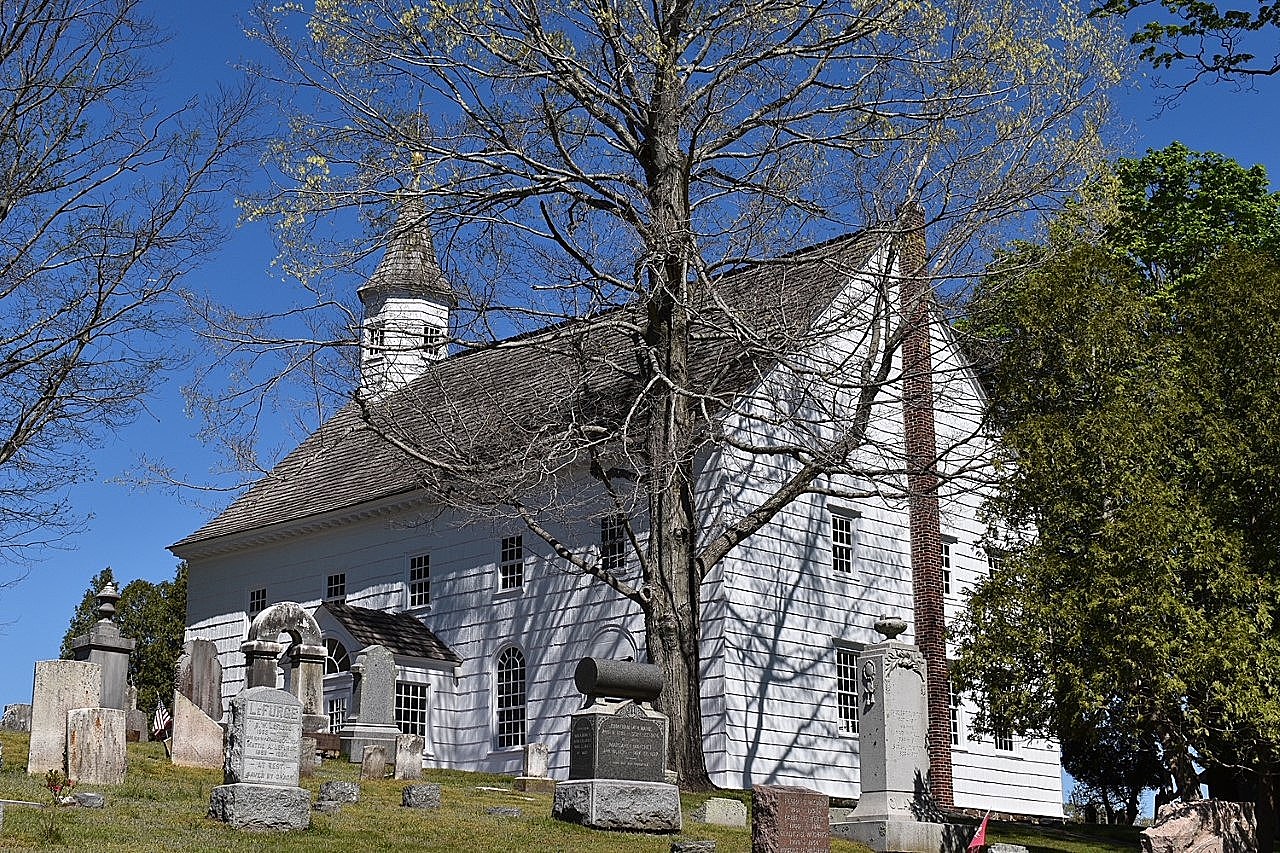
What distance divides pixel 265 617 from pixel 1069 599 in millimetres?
14059

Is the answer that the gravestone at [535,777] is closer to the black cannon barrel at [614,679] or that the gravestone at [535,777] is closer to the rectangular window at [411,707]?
the black cannon barrel at [614,679]

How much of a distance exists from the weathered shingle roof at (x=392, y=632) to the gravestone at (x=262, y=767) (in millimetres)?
15309

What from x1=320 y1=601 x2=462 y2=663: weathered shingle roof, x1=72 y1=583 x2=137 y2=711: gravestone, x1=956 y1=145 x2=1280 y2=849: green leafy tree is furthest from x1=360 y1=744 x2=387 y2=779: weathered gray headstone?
x1=320 y1=601 x2=462 y2=663: weathered shingle roof

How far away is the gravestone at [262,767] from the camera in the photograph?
13.9m

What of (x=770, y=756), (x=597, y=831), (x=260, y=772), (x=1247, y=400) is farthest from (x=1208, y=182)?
(x=260, y=772)

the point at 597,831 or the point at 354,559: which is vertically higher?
the point at 354,559

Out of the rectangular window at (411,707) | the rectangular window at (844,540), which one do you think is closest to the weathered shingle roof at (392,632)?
the rectangular window at (411,707)

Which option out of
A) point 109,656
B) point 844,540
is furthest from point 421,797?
point 844,540

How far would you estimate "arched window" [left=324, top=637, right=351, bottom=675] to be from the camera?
102ft

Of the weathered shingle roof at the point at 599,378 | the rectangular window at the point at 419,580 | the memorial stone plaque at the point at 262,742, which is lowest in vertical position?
the memorial stone plaque at the point at 262,742

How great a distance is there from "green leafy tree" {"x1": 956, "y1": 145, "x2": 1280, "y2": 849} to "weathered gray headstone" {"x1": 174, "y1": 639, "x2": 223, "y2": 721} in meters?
12.2

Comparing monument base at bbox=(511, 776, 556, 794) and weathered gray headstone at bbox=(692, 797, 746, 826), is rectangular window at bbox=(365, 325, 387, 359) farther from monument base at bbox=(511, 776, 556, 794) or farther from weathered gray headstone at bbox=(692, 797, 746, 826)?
weathered gray headstone at bbox=(692, 797, 746, 826)

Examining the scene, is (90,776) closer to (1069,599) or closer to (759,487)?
(1069,599)

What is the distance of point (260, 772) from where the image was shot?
14.8 metres
